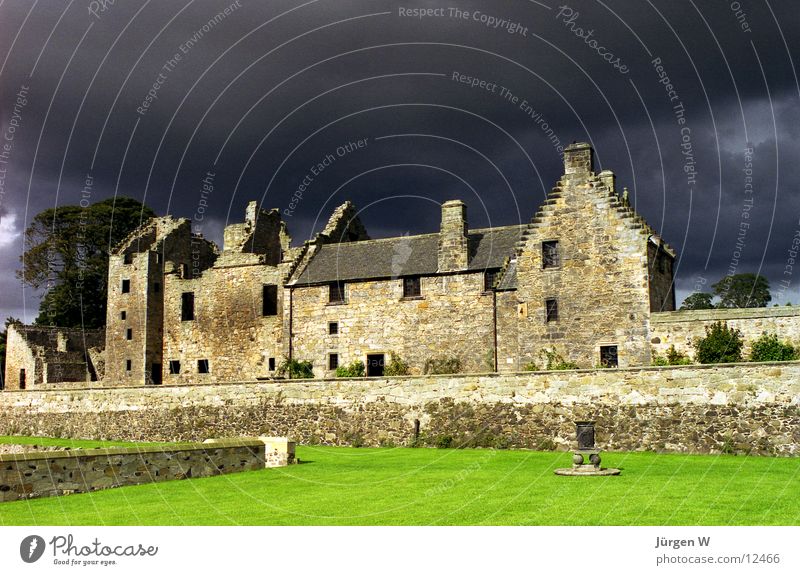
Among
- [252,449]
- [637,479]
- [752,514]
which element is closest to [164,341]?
[252,449]

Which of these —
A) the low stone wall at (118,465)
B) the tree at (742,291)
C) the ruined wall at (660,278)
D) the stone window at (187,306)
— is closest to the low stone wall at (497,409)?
the low stone wall at (118,465)

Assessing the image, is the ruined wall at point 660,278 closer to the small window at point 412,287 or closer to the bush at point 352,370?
the small window at point 412,287

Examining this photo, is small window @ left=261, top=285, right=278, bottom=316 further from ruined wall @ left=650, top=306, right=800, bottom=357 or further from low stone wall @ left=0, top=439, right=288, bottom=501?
low stone wall @ left=0, top=439, right=288, bottom=501

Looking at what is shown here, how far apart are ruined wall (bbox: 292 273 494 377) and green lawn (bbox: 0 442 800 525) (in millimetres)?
16701

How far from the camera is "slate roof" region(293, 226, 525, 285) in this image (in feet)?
146

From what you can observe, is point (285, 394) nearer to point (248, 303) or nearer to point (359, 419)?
point (359, 419)

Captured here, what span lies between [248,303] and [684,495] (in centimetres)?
3830

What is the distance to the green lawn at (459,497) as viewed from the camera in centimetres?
1580

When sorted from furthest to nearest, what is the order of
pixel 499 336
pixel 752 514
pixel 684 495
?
1. pixel 499 336
2. pixel 684 495
3. pixel 752 514

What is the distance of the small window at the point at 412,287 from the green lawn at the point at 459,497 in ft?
64.1

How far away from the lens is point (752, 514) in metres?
15.4

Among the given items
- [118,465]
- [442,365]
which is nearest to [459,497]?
[118,465]

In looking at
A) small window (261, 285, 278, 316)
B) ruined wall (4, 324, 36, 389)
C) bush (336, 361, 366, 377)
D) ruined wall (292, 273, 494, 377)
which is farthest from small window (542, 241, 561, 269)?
ruined wall (4, 324, 36, 389)

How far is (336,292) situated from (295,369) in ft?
16.6
